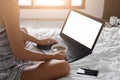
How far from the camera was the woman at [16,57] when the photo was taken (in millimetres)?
1271

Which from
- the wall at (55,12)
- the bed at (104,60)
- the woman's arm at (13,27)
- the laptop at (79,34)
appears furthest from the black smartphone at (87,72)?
the wall at (55,12)

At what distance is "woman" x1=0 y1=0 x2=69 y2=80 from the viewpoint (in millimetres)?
1271

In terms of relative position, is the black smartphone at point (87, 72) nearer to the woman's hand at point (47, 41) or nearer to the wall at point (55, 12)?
the woman's hand at point (47, 41)

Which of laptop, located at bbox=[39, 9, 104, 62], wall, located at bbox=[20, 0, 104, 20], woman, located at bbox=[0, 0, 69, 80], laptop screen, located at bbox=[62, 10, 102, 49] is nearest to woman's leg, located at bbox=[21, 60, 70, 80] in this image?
woman, located at bbox=[0, 0, 69, 80]

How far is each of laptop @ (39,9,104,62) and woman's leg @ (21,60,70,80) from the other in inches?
8.2

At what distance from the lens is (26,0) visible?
338 cm

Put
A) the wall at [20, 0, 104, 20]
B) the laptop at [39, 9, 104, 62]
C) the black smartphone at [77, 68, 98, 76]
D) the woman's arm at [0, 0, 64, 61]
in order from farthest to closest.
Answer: the wall at [20, 0, 104, 20], the laptop at [39, 9, 104, 62], the black smartphone at [77, 68, 98, 76], the woman's arm at [0, 0, 64, 61]

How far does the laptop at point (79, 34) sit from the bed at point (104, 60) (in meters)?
0.07

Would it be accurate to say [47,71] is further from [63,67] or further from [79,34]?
[79,34]

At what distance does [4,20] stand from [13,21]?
0.16ft

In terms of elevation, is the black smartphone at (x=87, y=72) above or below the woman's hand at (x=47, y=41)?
below

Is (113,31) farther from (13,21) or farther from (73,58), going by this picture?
(13,21)

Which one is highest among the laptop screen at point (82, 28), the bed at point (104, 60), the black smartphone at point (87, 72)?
the laptop screen at point (82, 28)

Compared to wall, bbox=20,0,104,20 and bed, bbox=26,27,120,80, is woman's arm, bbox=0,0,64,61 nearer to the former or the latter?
bed, bbox=26,27,120,80
